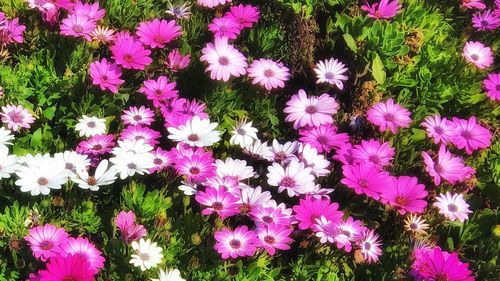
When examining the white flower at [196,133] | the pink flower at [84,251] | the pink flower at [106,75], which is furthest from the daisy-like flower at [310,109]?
the pink flower at [84,251]

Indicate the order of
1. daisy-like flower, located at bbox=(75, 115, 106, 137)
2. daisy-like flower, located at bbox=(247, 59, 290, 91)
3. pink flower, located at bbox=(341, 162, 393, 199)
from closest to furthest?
pink flower, located at bbox=(341, 162, 393, 199) < daisy-like flower, located at bbox=(75, 115, 106, 137) < daisy-like flower, located at bbox=(247, 59, 290, 91)

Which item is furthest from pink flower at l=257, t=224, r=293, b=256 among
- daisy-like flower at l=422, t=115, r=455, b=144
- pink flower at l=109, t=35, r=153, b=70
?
pink flower at l=109, t=35, r=153, b=70

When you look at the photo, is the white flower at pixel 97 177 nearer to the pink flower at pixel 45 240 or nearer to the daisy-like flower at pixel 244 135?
the pink flower at pixel 45 240

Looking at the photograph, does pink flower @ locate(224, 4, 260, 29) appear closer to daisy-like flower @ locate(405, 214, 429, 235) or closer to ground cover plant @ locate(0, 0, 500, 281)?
ground cover plant @ locate(0, 0, 500, 281)

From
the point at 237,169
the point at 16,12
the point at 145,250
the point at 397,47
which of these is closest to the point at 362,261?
the point at 237,169

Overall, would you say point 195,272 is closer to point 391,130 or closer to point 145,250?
point 145,250
